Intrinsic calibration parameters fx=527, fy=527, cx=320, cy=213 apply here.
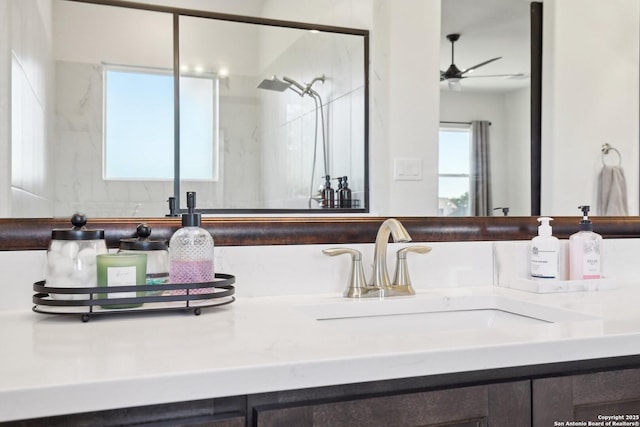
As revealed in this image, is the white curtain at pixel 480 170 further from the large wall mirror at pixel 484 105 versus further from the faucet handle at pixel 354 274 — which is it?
the faucet handle at pixel 354 274

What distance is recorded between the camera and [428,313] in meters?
1.19

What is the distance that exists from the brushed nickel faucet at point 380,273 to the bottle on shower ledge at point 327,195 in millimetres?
128

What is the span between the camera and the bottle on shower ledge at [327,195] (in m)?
1.27

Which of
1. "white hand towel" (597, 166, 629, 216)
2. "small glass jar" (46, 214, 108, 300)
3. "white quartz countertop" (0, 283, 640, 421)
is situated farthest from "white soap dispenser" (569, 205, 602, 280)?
"small glass jar" (46, 214, 108, 300)

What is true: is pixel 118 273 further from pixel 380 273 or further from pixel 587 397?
pixel 587 397

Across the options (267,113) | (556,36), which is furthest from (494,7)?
(267,113)

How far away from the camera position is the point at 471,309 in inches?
48.0

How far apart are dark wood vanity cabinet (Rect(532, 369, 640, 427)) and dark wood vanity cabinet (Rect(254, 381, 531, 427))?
0.02m

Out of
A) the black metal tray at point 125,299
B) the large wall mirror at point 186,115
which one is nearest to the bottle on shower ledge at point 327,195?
the large wall mirror at point 186,115

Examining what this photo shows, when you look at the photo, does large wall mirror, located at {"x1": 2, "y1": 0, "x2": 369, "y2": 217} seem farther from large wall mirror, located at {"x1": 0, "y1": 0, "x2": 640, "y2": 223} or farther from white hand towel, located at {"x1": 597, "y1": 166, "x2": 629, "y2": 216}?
white hand towel, located at {"x1": 597, "y1": 166, "x2": 629, "y2": 216}

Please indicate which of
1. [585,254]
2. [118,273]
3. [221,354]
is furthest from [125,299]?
[585,254]

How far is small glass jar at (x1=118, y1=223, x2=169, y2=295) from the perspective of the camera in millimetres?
1003

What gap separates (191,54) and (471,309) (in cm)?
86

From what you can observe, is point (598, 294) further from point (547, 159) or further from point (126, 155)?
point (126, 155)
